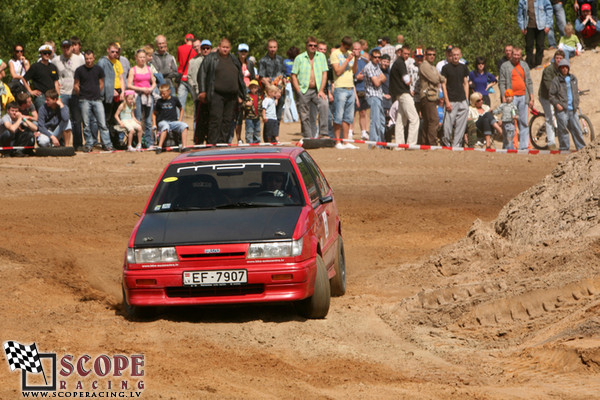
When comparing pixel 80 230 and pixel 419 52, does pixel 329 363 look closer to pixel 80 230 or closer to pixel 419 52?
pixel 80 230

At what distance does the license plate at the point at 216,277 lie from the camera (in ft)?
Answer: 28.9

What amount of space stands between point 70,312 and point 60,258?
2928mm

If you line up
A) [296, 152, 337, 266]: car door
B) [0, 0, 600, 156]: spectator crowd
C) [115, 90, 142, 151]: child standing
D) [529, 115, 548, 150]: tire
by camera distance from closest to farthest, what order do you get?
[296, 152, 337, 266]: car door < [0, 0, 600, 156]: spectator crowd < [115, 90, 142, 151]: child standing < [529, 115, 548, 150]: tire

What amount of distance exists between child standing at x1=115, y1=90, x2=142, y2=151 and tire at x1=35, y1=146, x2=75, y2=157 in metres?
1.27

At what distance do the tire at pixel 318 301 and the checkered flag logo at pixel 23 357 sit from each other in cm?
248

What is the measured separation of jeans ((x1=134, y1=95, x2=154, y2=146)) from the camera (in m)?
21.9

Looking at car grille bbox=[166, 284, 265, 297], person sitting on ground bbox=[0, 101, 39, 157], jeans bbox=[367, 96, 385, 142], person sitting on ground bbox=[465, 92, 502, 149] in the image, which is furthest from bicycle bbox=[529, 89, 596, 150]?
car grille bbox=[166, 284, 265, 297]

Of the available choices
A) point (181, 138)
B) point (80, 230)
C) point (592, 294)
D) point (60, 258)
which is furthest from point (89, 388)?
point (181, 138)

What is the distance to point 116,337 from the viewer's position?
834 cm

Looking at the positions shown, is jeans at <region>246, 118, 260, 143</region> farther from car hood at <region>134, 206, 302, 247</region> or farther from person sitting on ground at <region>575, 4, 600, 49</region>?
car hood at <region>134, 206, 302, 247</region>

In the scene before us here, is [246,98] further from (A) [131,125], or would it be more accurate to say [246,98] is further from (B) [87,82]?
(B) [87,82]

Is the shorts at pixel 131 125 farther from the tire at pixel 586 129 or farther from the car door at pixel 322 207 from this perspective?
the car door at pixel 322 207

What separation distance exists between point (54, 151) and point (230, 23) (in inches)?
679
